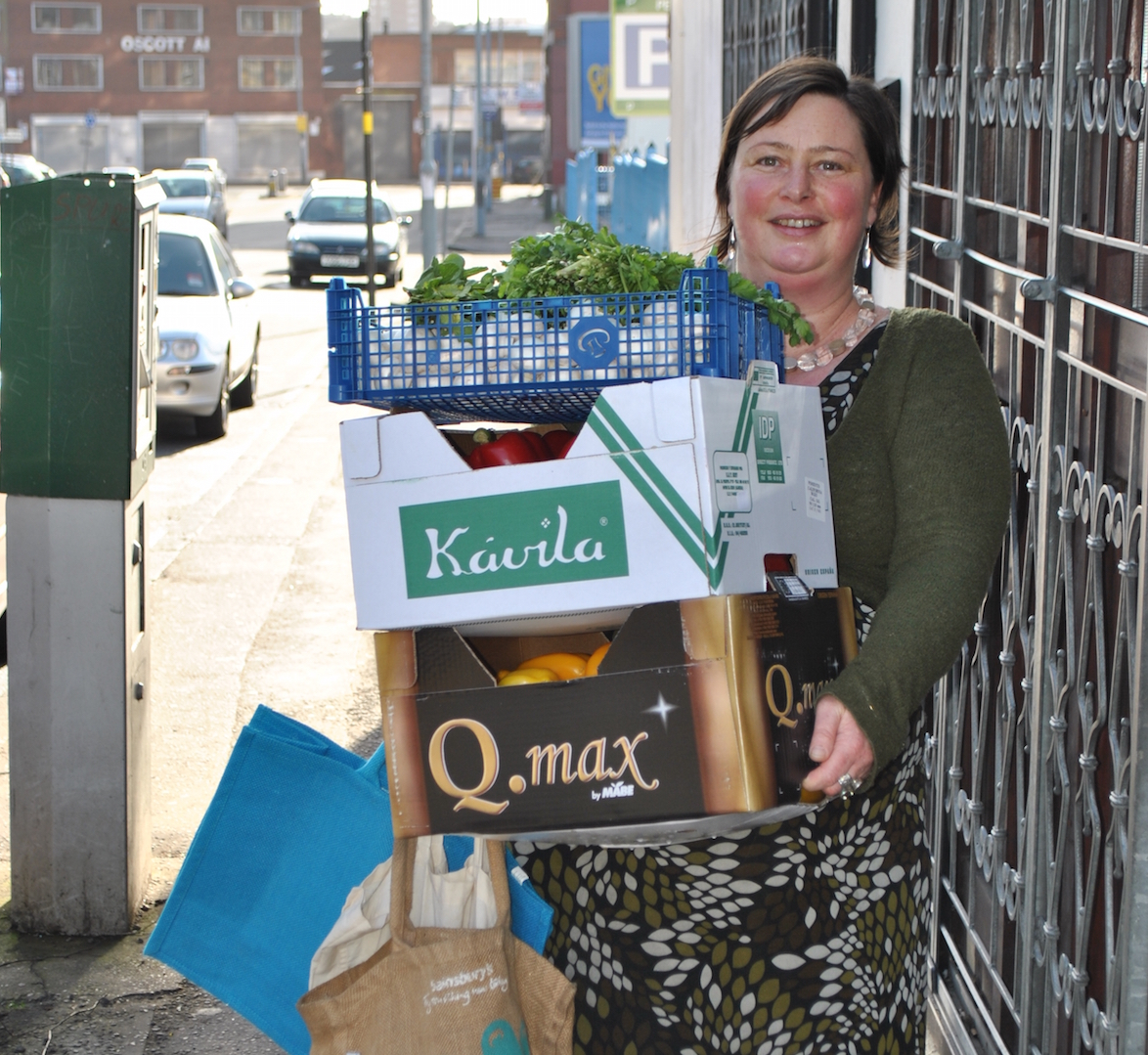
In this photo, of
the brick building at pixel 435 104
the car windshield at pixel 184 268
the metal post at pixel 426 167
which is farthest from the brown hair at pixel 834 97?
the brick building at pixel 435 104

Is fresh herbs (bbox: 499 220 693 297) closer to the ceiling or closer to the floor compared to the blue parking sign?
closer to the floor

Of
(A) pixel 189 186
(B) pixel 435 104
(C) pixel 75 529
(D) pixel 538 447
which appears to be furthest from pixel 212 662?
(B) pixel 435 104

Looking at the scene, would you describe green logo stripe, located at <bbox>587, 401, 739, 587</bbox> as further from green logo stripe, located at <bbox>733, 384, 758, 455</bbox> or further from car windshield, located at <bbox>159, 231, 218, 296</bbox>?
car windshield, located at <bbox>159, 231, 218, 296</bbox>

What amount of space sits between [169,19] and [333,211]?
49810mm

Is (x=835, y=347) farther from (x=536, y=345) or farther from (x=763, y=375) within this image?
(x=536, y=345)

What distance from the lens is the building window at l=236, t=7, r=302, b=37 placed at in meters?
70.7

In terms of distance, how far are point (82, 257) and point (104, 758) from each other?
4.22ft

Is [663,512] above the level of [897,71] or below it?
below

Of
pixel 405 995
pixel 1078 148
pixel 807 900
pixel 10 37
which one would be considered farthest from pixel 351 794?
pixel 10 37

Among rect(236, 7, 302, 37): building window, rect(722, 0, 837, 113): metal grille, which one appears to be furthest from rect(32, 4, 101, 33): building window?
rect(722, 0, 837, 113): metal grille

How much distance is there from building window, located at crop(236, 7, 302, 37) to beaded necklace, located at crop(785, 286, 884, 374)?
73.3 metres

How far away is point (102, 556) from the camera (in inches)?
153

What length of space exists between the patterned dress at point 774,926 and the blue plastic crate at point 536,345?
0.35m

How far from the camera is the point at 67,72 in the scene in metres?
70.2
